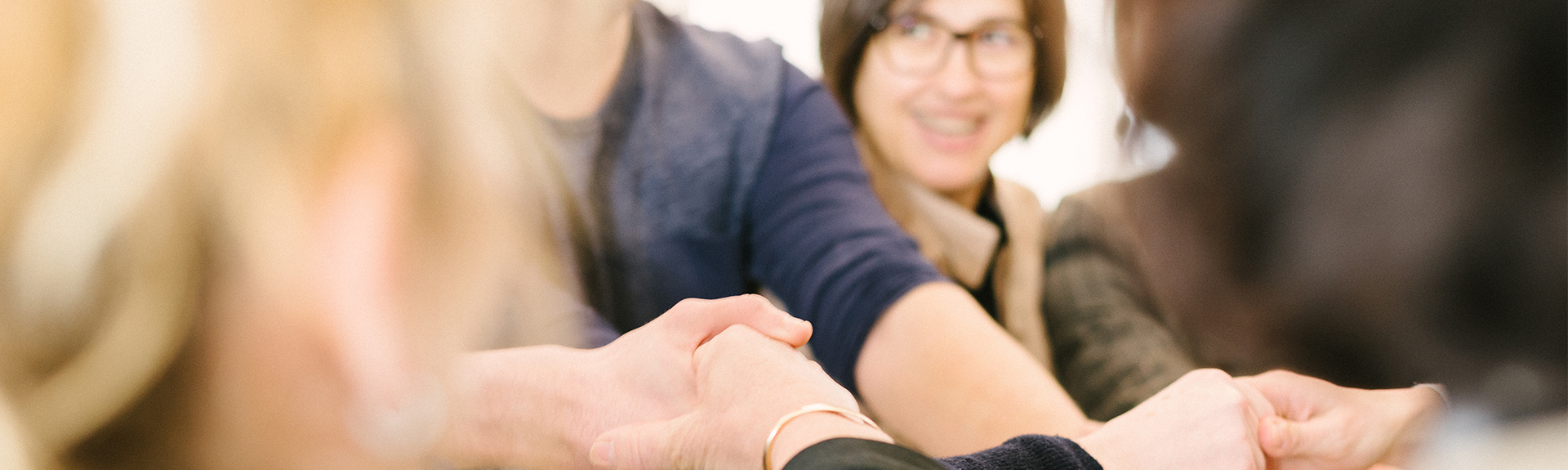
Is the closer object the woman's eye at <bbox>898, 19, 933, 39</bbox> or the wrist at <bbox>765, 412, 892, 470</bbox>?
the wrist at <bbox>765, 412, 892, 470</bbox>

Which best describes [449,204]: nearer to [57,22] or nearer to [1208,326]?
[57,22]

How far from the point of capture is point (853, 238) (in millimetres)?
663

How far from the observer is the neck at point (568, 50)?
24.0 inches

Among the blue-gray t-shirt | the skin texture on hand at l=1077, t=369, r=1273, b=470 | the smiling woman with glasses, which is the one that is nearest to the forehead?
the smiling woman with glasses

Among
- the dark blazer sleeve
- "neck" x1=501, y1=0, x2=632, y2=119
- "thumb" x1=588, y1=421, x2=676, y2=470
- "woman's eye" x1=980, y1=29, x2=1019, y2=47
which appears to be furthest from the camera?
"woman's eye" x1=980, y1=29, x2=1019, y2=47

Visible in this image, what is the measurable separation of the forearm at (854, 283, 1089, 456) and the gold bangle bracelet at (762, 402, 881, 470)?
213mm

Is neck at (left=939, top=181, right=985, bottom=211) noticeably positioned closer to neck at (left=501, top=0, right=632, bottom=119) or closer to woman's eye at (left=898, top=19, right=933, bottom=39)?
woman's eye at (left=898, top=19, right=933, bottom=39)

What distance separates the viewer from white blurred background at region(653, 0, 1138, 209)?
2.29 ft

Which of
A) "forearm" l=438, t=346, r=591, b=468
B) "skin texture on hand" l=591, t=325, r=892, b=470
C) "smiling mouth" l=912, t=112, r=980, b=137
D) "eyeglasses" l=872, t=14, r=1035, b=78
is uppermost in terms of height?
"eyeglasses" l=872, t=14, r=1035, b=78

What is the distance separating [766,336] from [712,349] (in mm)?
33

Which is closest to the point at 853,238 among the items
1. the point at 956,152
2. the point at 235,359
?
the point at 956,152

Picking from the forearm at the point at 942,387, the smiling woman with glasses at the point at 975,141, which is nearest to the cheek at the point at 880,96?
the smiling woman with glasses at the point at 975,141

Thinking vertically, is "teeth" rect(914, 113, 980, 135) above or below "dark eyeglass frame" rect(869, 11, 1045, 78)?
below

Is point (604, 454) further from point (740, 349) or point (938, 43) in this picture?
Result: point (938, 43)
